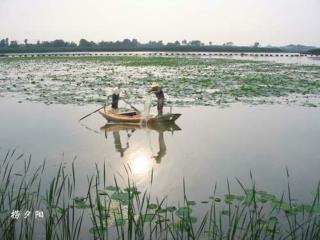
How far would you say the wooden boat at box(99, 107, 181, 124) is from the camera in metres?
9.89

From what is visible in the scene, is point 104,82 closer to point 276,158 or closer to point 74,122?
point 74,122

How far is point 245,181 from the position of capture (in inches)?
233

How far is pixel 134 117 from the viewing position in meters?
9.99

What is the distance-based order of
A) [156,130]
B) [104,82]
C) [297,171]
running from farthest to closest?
[104,82]
[156,130]
[297,171]

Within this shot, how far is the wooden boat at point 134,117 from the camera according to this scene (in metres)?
9.89

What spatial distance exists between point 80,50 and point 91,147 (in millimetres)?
86837

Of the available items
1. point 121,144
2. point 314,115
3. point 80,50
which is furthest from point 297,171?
point 80,50

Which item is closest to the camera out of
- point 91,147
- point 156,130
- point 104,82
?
point 91,147

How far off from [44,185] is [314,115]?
8124 millimetres

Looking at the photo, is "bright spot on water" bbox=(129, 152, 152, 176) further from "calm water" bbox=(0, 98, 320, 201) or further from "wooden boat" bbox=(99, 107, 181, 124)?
"wooden boat" bbox=(99, 107, 181, 124)

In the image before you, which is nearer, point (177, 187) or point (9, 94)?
point (177, 187)

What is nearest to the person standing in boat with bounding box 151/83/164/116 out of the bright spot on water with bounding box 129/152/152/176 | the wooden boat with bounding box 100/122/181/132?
the wooden boat with bounding box 100/122/181/132

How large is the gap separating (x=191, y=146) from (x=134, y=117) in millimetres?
2448

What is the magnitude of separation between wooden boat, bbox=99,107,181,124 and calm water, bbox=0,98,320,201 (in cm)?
30
